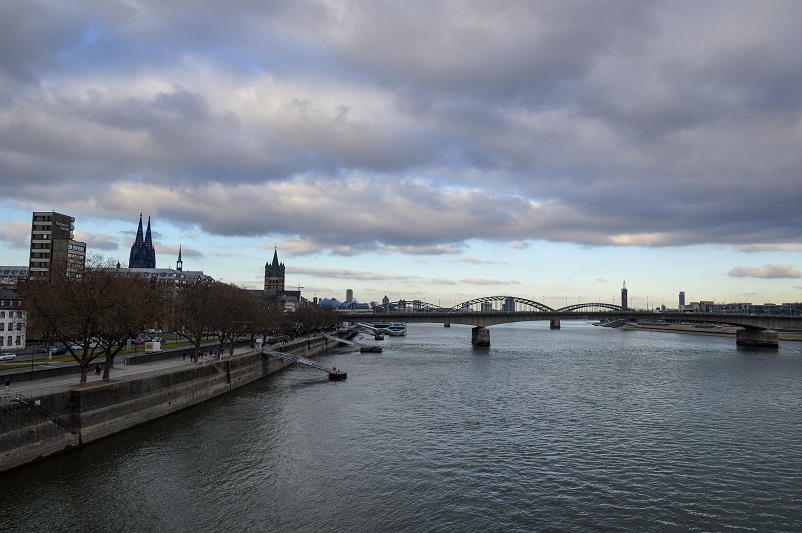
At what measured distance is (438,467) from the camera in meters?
30.8

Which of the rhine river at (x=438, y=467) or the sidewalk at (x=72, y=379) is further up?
the sidewalk at (x=72, y=379)

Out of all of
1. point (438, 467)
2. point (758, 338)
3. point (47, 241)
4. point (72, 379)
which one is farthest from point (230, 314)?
point (758, 338)

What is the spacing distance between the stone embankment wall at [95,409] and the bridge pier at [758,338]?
12897 centimetres

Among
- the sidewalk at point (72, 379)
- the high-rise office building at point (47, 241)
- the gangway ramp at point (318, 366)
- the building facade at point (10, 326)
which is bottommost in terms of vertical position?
the gangway ramp at point (318, 366)

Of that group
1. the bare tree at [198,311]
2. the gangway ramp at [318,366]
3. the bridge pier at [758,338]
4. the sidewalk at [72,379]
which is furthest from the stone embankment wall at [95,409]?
the bridge pier at [758,338]

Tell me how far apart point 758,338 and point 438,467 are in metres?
133

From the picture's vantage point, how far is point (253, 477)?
29016mm

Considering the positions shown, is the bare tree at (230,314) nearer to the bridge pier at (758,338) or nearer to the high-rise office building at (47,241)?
the high-rise office building at (47,241)

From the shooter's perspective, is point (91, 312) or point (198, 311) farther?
point (198, 311)

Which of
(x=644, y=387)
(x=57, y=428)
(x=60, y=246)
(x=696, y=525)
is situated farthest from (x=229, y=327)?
(x=60, y=246)

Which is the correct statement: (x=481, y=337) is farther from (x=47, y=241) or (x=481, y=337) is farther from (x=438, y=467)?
(x=47, y=241)

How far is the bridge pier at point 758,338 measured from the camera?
128875 mm

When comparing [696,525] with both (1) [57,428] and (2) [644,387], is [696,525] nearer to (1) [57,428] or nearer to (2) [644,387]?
(1) [57,428]

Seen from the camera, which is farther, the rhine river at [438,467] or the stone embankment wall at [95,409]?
the stone embankment wall at [95,409]
